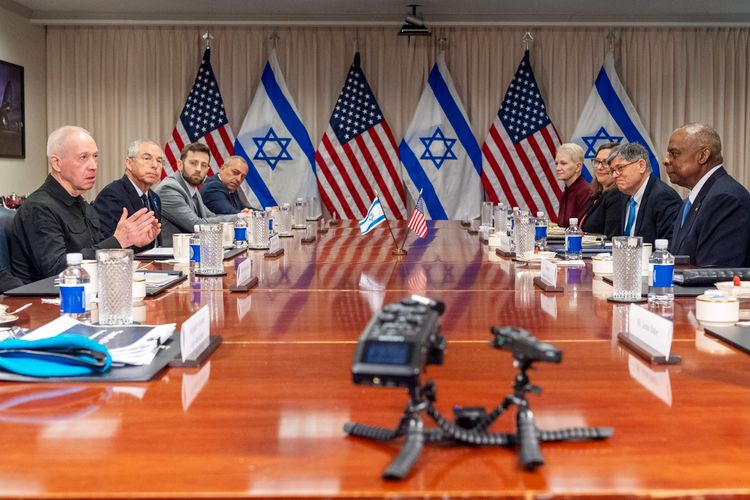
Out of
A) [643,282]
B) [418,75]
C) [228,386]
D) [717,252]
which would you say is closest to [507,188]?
[418,75]

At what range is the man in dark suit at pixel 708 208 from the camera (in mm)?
3826

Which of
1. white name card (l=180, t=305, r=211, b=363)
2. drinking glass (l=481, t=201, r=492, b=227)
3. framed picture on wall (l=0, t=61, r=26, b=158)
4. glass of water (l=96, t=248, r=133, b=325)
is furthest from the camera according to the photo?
framed picture on wall (l=0, t=61, r=26, b=158)

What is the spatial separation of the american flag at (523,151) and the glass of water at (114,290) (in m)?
7.49

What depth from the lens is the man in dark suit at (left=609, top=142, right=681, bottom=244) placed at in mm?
5129

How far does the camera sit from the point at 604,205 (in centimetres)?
646

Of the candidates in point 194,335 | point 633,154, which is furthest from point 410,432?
point 633,154

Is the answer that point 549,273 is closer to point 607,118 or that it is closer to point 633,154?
point 633,154

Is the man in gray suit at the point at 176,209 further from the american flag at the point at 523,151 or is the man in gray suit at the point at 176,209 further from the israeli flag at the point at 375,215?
the american flag at the point at 523,151

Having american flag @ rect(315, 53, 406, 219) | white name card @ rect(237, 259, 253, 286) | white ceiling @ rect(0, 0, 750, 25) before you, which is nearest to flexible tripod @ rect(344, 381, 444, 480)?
white name card @ rect(237, 259, 253, 286)

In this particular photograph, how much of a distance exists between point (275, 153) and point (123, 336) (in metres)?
7.68

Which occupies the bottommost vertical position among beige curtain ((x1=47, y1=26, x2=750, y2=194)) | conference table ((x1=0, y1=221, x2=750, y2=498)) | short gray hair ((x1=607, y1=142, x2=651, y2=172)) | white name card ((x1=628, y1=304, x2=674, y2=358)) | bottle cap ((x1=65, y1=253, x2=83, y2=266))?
conference table ((x1=0, y1=221, x2=750, y2=498))

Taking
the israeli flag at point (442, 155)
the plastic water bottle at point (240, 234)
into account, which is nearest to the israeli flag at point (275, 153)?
the israeli flag at point (442, 155)

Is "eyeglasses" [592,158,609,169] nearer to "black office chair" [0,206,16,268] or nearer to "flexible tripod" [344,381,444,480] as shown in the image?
"black office chair" [0,206,16,268]

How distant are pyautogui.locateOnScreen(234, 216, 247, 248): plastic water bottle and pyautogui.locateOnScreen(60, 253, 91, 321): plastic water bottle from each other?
Result: 2261 mm
